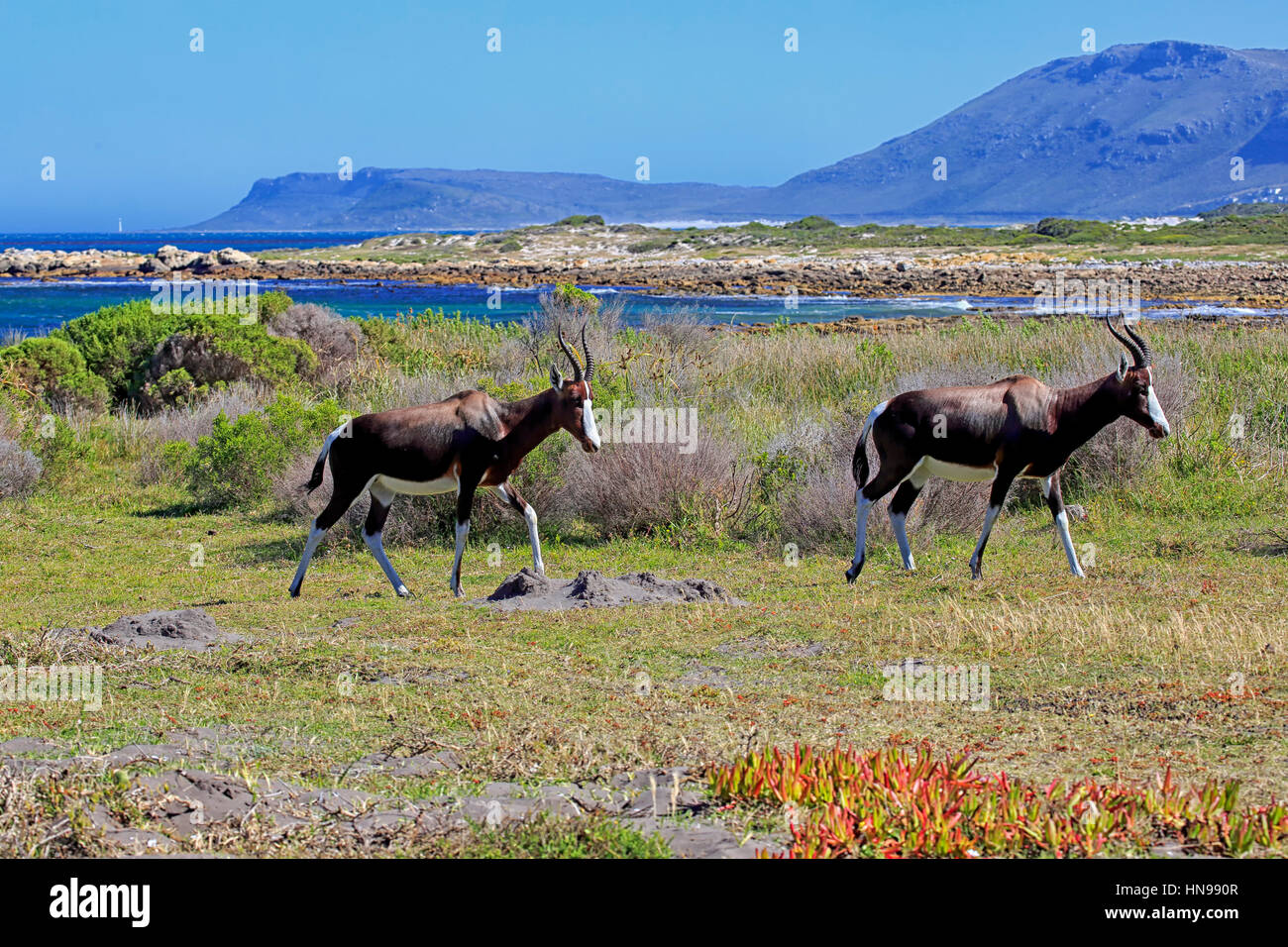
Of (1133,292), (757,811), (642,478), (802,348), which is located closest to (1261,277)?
(1133,292)

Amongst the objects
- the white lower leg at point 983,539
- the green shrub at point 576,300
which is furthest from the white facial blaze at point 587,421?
the green shrub at point 576,300

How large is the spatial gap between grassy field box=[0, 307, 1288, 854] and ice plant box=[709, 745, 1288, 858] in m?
0.24

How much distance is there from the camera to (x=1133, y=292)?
5034 centimetres

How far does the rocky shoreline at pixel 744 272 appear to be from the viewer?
59.9 meters

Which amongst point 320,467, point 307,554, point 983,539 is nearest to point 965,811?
point 983,539

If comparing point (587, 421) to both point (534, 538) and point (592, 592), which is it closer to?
point (534, 538)

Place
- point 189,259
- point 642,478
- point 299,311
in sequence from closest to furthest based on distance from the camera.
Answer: point 642,478 < point 299,311 < point 189,259

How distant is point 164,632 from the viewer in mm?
9906

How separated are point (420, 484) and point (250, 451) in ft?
19.2

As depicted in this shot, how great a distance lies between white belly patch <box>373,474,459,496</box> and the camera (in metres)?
11.3

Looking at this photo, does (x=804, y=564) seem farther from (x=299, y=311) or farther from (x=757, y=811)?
(x=299, y=311)

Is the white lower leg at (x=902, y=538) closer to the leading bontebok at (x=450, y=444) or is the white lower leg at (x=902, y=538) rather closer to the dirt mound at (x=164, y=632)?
the leading bontebok at (x=450, y=444)
